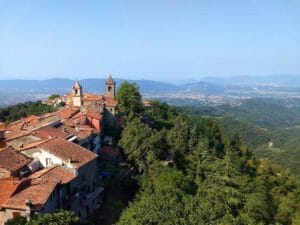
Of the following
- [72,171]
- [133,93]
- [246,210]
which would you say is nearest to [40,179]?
[72,171]

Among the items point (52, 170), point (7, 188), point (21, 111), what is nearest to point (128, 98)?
point (21, 111)

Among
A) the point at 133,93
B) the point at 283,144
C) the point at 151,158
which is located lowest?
the point at 283,144

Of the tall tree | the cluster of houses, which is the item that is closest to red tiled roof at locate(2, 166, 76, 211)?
the cluster of houses

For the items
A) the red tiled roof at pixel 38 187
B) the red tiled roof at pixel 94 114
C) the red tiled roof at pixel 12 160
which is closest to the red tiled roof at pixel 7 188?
the red tiled roof at pixel 38 187

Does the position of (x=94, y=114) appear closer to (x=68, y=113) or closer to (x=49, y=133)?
(x=68, y=113)

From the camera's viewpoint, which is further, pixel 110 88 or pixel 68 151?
pixel 110 88

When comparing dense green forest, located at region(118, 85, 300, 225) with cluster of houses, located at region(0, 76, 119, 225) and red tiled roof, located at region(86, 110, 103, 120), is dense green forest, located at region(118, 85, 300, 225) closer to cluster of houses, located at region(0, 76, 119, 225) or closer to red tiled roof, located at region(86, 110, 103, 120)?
cluster of houses, located at region(0, 76, 119, 225)

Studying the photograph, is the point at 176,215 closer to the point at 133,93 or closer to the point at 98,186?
the point at 98,186
